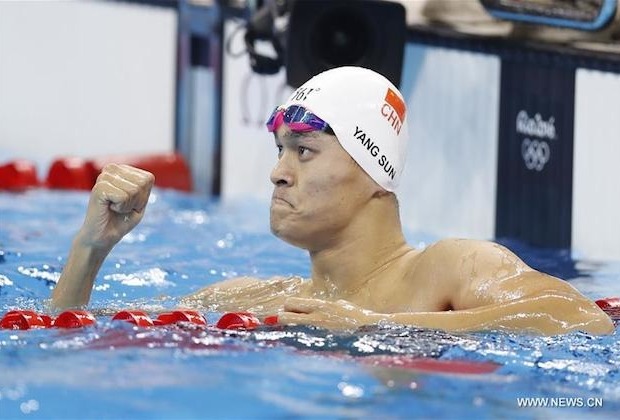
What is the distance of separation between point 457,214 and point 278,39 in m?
1.17

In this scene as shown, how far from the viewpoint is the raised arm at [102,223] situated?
12.6 feet

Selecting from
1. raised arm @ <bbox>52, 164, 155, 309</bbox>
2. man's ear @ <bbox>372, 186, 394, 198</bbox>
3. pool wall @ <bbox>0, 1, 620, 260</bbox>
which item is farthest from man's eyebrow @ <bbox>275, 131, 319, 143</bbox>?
pool wall @ <bbox>0, 1, 620, 260</bbox>

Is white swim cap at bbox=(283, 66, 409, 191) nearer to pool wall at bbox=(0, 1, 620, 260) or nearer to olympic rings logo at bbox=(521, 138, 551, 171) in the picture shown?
pool wall at bbox=(0, 1, 620, 260)

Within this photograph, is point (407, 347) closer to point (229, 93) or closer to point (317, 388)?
point (317, 388)

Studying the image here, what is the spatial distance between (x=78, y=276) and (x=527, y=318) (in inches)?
47.9

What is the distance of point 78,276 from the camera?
12.9 ft

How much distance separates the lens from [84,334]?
11.2 feet

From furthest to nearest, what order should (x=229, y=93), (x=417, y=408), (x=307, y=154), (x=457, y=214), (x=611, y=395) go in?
(x=229, y=93) → (x=457, y=214) → (x=307, y=154) → (x=611, y=395) → (x=417, y=408)

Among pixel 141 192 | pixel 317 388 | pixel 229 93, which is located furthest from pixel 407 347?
pixel 229 93

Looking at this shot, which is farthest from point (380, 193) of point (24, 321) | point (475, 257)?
point (24, 321)

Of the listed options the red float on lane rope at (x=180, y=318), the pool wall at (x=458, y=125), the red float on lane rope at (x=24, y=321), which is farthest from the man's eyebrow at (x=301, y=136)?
the pool wall at (x=458, y=125)

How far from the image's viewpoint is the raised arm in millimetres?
3846

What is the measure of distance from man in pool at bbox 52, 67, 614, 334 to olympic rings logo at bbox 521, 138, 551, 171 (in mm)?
1976

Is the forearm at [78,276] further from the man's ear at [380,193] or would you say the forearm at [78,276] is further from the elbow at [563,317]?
the elbow at [563,317]
